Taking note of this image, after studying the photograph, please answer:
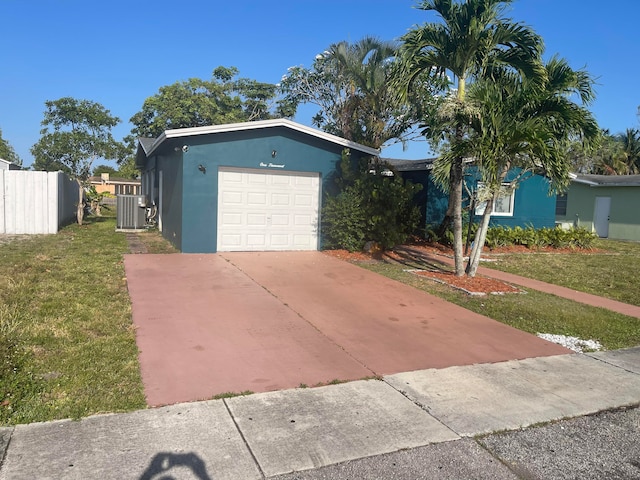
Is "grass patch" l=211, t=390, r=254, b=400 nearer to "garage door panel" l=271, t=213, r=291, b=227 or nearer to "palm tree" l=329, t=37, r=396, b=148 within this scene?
"garage door panel" l=271, t=213, r=291, b=227

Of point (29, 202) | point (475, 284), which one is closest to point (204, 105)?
point (29, 202)

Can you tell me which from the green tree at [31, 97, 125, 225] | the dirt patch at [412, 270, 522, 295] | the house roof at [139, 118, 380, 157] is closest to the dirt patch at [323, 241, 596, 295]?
the dirt patch at [412, 270, 522, 295]

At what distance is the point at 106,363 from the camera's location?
15.5 feet

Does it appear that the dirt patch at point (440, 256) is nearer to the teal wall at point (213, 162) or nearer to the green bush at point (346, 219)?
the green bush at point (346, 219)

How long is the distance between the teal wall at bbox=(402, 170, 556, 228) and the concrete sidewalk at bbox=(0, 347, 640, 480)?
1186 centimetres

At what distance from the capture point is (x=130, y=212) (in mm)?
17328

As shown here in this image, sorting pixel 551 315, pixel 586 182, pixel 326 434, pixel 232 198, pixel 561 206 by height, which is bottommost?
pixel 326 434

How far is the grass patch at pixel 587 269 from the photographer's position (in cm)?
1009

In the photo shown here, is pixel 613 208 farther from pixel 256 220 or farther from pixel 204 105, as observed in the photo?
pixel 204 105

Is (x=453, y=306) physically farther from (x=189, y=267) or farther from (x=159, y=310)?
(x=189, y=267)

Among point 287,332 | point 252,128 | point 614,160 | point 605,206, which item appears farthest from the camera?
point 614,160

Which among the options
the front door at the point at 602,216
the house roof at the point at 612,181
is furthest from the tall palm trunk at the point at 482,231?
the front door at the point at 602,216

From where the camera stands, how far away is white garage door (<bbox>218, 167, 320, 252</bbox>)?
12359mm

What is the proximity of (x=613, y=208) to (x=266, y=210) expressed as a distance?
17.1 m
